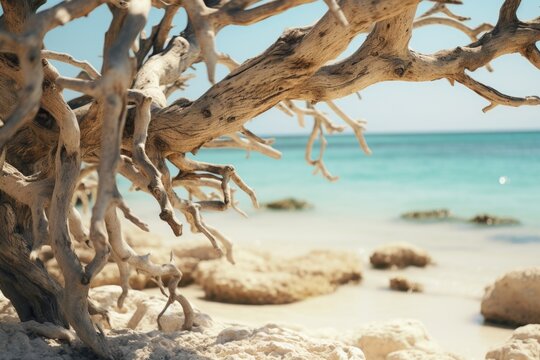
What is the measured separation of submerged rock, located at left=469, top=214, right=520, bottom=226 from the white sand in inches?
21.7

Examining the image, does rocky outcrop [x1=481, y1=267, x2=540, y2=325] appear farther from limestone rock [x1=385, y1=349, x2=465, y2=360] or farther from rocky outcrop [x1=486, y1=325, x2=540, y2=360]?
limestone rock [x1=385, y1=349, x2=465, y2=360]

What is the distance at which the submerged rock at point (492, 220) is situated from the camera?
44.7ft

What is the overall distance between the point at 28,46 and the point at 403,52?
63.5 inches

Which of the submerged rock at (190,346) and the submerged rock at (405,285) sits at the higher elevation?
the submerged rock at (190,346)

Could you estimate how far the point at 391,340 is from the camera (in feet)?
13.2

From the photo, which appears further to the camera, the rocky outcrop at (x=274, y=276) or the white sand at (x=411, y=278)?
the rocky outcrop at (x=274, y=276)

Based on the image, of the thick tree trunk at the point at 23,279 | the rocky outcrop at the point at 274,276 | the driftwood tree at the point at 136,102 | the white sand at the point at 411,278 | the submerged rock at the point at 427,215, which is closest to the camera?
the driftwood tree at the point at 136,102

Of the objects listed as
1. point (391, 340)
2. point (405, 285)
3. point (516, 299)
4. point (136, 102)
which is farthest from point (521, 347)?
point (405, 285)

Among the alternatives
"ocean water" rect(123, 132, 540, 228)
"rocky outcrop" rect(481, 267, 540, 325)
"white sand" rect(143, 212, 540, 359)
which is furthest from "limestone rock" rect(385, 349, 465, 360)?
"ocean water" rect(123, 132, 540, 228)

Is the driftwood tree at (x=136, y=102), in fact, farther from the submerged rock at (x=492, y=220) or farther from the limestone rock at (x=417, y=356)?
the submerged rock at (x=492, y=220)

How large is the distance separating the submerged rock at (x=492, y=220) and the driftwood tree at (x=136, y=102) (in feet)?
37.4

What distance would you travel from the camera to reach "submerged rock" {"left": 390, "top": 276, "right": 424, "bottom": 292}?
23.3ft

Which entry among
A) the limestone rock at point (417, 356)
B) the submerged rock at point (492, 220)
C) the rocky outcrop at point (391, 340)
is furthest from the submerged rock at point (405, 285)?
the submerged rock at point (492, 220)

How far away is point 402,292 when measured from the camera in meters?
7.09
